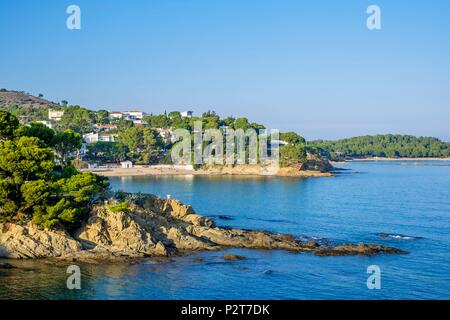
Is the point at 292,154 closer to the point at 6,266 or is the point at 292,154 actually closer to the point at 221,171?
the point at 221,171

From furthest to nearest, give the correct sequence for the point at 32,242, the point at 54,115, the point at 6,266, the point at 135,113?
the point at 135,113, the point at 54,115, the point at 32,242, the point at 6,266

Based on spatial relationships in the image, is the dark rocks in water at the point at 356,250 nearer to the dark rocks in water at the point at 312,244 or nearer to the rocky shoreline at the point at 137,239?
the rocky shoreline at the point at 137,239

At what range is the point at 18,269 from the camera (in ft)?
90.4

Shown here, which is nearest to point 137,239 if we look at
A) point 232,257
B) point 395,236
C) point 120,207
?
point 120,207

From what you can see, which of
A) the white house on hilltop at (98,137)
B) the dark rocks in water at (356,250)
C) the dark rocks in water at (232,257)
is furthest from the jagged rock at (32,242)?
the white house on hilltop at (98,137)

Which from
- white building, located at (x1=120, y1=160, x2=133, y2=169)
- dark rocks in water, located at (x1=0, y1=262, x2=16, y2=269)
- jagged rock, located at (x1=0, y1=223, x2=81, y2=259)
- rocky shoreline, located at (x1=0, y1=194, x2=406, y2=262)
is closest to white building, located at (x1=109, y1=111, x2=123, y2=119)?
white building, located at (x1=120, y1=160, x2=133, y2=169)

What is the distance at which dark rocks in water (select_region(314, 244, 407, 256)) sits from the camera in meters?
32.8

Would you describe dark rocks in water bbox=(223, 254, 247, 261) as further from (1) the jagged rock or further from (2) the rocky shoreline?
(1) the jagged rock

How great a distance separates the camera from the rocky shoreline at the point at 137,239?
30.3 m

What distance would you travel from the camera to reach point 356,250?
110ft

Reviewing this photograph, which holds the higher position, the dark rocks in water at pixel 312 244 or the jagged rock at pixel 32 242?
the jagged rock at pixel 32 242

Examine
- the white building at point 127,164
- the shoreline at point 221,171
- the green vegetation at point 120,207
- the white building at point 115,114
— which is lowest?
the green vegetation at point 120,207

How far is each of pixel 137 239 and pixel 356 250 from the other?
44.0 feet
